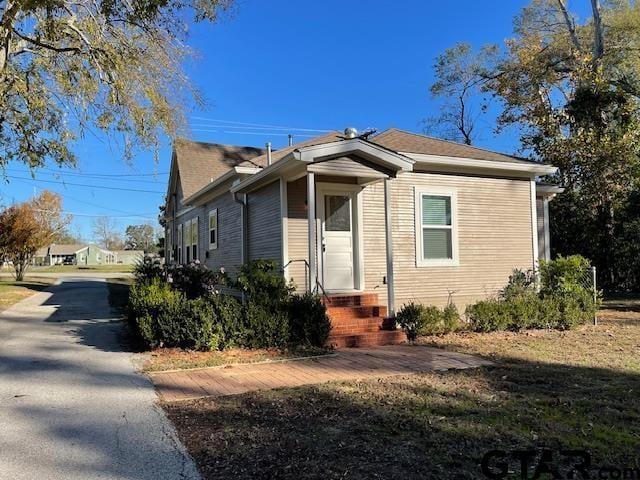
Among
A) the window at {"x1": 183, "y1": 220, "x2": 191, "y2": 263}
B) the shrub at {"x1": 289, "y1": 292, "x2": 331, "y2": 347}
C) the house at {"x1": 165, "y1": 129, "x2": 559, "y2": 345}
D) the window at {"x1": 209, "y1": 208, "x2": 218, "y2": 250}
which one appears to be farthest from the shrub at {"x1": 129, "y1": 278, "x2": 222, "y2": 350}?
the window at {"x1": 183, "y1": 220, "x2": 191, "y2": 263}

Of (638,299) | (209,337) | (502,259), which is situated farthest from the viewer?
(638,299)

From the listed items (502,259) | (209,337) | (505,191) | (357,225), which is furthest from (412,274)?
(209,337)

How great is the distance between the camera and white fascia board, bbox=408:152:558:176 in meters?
10.4

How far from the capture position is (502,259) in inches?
449

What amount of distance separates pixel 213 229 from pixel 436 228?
635cm

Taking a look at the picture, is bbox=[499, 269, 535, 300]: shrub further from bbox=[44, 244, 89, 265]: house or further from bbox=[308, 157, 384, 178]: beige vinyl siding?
bbox=[44, 244, 89, 265]: house

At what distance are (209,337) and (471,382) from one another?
12.2 feet

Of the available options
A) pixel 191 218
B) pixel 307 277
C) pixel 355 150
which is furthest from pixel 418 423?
pixel 191 218

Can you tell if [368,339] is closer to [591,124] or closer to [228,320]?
[228,320]

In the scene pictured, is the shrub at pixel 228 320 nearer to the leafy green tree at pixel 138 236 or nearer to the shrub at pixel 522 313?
the shrub at pixel 522 313

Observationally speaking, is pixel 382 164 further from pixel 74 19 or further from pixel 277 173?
pixel 74 19

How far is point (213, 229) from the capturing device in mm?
14047

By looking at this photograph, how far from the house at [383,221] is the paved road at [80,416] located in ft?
11.7

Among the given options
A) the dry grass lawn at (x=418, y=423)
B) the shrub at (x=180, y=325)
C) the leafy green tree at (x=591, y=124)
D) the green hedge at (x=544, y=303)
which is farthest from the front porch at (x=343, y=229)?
the leafy green tree at (x=591, y=124)
